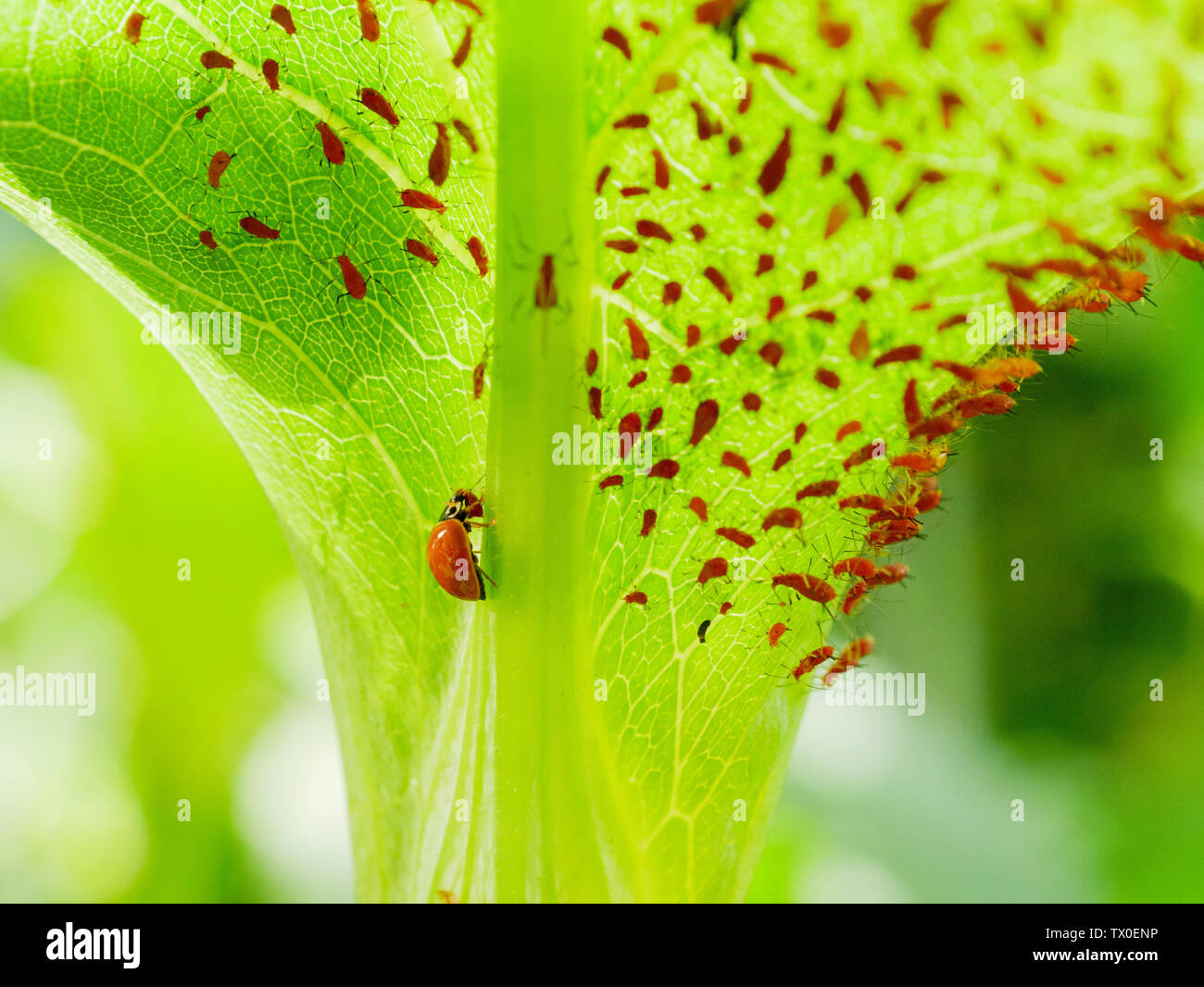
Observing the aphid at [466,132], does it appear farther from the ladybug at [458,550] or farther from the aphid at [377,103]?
the ladybug at [458,550]

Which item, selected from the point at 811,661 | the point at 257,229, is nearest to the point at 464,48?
the point at 257,229

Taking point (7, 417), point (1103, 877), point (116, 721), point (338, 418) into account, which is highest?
point (7, 417)

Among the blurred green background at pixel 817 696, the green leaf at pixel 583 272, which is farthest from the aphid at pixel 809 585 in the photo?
the blurred green background at pixel 817 696

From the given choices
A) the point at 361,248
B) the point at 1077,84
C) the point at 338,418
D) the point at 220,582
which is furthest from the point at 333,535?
the point at 220,582

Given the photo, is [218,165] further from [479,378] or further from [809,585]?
[809,585]

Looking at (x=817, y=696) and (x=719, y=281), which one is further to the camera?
(x=817, y=696)

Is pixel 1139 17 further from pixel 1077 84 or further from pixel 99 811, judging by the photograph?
pixel 99 811

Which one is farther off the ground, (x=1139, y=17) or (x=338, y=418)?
(x=1139, y=17)
